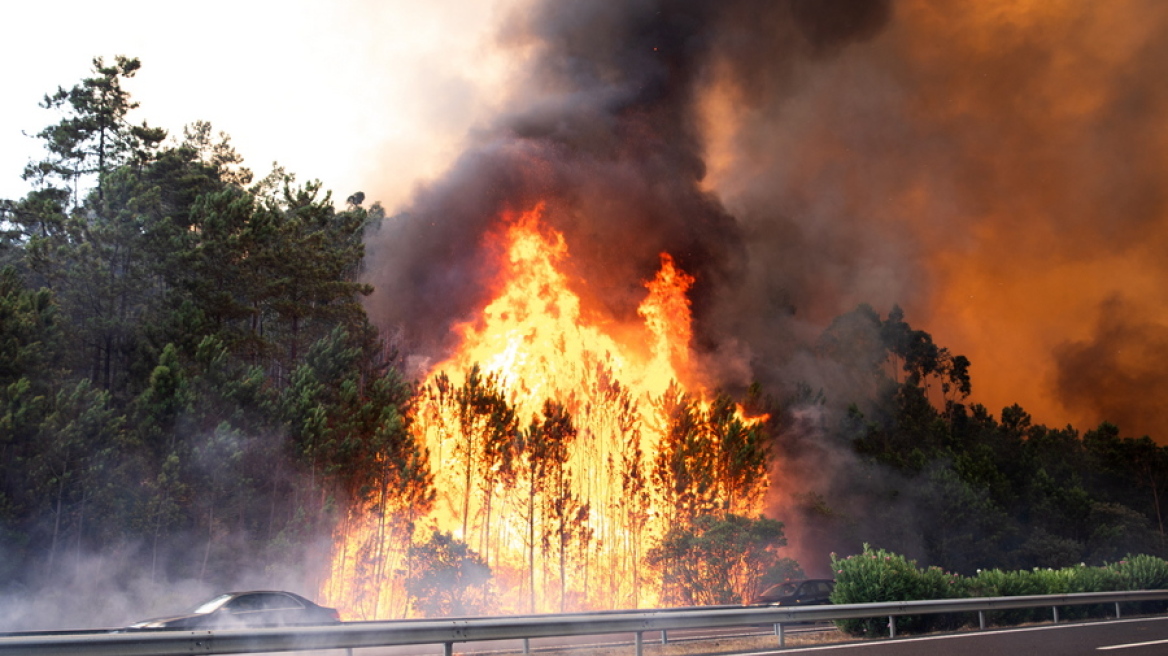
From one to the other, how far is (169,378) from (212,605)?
14.2 metres


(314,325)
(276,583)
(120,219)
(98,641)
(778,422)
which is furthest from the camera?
(778,422)

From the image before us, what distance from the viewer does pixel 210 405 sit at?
29797mm

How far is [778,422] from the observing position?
147ft

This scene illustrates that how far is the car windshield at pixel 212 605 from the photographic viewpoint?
55.5ft

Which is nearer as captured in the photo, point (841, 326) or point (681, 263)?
point (681, 263)

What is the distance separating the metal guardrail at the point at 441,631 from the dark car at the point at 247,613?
204 inches

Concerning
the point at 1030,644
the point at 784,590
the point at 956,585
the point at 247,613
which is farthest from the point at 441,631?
the point at 784,590

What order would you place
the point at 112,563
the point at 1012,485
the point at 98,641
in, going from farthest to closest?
the point at 1012,485
the point at 112,563
the point at 98,641

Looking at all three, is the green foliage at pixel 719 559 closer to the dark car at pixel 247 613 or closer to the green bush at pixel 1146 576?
the green bush at pixel 1146 576

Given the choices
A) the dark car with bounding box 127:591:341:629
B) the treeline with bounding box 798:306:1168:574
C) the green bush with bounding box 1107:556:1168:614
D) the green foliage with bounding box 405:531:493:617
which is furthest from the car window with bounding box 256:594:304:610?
the treeline with bounding box 798:306:1168:574

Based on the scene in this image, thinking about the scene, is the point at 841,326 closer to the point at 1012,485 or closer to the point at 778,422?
the point at 1012,485

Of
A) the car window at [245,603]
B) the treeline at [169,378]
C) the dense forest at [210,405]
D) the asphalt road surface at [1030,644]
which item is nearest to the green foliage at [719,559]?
the dense forest at [210,405]

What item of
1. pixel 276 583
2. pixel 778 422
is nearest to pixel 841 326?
pixel 778 422

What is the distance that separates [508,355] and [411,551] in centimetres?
900
